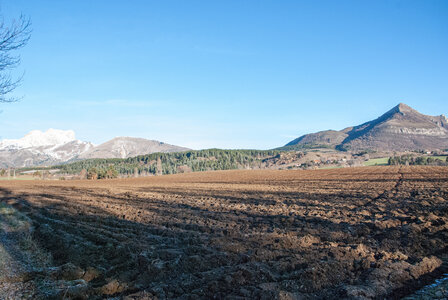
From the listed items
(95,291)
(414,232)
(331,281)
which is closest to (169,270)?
(95,291)

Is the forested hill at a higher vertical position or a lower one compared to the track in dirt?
higher

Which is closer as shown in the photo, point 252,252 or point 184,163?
point 252,252

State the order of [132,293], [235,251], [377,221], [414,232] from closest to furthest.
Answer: [132,293], [235,251], [414,232], [377,221]

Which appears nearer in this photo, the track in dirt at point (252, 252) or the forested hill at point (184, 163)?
the track in dirt at point (252, 252)

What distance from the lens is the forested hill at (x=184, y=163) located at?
128m

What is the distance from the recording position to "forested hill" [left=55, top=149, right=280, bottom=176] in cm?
12838

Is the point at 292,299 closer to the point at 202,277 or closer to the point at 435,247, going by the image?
the point at 202,277

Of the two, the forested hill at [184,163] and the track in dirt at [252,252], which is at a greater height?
the forested hill at [184,163]

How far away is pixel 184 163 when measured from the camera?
139375 millimetres

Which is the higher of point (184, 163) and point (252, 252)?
point (184, 163)

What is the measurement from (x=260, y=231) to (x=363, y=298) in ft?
17.4

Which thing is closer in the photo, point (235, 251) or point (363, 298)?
point (363, 298)

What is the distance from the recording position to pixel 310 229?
9.85 m

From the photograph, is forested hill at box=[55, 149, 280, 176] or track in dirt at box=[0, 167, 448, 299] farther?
forested hill at box=[55, 149, 280, 176]
